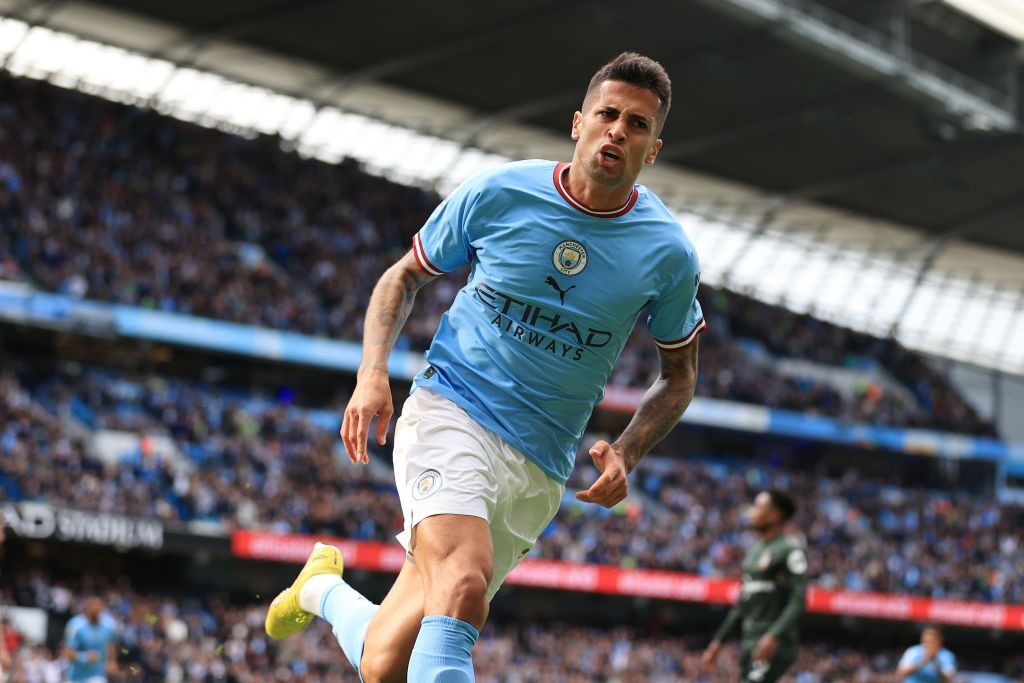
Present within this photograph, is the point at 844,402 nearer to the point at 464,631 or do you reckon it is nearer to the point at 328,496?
the point at 328,496

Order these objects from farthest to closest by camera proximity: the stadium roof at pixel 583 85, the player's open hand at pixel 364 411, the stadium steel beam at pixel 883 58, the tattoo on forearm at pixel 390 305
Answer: the stadium roof at pixel 583 85 < the stadium steel beam at pixel 883 58 < the tattoo on forearm at pixel 390 305 < the player's open hand at pixel 364 411

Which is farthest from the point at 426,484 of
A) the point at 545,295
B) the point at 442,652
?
the point at 545,295


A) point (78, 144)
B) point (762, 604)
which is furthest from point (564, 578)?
point (762, 604)

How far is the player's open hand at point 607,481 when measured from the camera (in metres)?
4.32

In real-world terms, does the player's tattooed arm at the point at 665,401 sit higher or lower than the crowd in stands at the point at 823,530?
higher

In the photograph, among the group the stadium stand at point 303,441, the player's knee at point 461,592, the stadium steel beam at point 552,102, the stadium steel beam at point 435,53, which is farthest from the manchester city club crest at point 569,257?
the stadium steel beam at point 552,102

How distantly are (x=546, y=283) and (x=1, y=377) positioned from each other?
22295 mm

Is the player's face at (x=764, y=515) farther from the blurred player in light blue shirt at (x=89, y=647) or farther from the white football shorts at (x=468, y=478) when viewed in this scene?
the blurred player in light blue shirt at (x=89, y=647)

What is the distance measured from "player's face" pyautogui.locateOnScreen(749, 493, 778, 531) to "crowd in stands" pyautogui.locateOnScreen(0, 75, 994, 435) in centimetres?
1923

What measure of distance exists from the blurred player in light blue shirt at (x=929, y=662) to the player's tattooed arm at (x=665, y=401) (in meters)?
8.66

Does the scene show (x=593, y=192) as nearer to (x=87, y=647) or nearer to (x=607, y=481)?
(x=607, y=481)

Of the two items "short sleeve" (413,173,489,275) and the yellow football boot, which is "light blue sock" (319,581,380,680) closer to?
the yellow football boot

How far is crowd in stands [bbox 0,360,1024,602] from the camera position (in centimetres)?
2398

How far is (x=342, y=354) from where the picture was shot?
3169 centimetres
